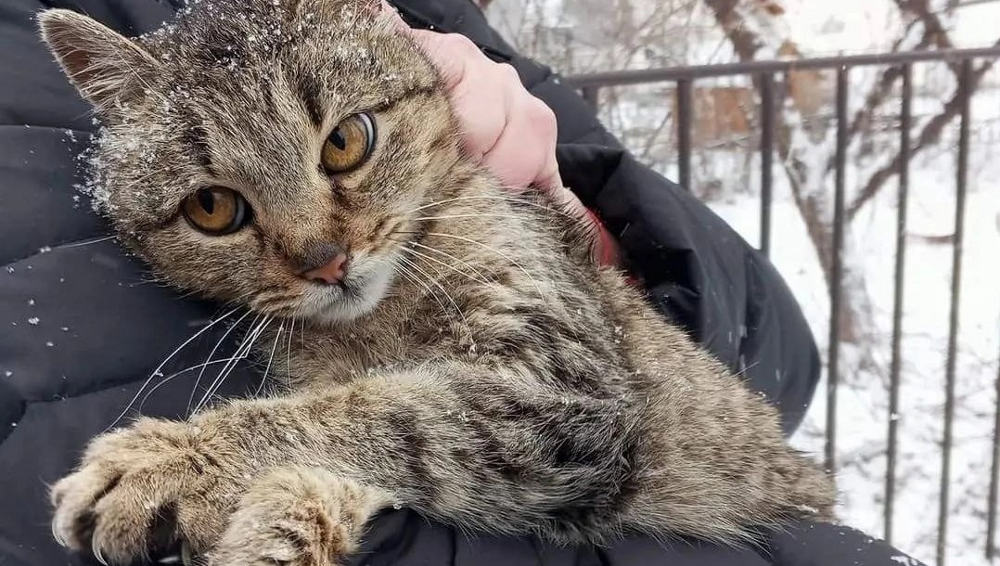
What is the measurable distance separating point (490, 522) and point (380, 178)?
606mm

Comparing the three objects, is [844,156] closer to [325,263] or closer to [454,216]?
[454,216]

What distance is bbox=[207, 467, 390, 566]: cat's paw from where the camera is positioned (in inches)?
38.2

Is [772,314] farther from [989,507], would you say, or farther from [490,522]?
[989,507]

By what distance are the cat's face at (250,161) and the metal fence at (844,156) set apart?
1.74m

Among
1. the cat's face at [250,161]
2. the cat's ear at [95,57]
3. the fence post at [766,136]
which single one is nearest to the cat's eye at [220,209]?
the cat's face at [250,161]

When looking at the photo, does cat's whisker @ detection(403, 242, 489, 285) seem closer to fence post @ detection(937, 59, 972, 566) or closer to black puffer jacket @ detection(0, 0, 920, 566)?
black puffer jacket @ detection(0, 0, 920, 566)

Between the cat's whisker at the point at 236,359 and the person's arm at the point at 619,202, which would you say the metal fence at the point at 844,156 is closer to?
the person's arm at the point at 619,202

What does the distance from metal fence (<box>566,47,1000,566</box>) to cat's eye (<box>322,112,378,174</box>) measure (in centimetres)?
169

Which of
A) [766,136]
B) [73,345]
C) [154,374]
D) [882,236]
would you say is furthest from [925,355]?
[73,345]

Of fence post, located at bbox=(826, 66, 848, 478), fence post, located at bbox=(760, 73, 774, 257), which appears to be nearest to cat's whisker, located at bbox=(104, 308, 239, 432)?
fence post, located at bbox=(760, 73, 774, 257)

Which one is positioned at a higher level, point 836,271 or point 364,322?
point 364,322

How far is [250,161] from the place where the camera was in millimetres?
1292

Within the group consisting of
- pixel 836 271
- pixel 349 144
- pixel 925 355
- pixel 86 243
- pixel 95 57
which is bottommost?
pixel 925 355

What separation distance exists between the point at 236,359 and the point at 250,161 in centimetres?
32
